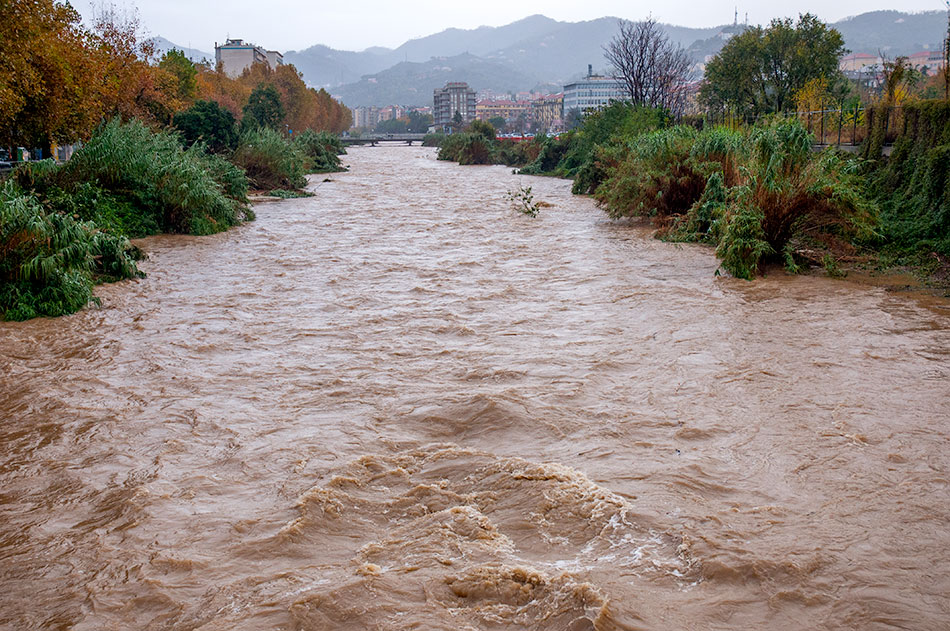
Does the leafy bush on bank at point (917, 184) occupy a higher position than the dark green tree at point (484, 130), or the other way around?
the dark green tree at point (484, 130)

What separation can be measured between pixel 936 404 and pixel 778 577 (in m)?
3.56

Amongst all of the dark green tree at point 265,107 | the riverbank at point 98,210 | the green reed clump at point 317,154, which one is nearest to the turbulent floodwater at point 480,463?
the riverbank at point 98,210

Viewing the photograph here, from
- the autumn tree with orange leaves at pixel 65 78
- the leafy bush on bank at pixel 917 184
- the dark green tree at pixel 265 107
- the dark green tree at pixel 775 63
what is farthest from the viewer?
the dark green tree at pixel 265 107

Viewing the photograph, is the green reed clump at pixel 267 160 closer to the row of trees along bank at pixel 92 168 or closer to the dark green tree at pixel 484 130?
the row of trees along bank at pixel 92 168

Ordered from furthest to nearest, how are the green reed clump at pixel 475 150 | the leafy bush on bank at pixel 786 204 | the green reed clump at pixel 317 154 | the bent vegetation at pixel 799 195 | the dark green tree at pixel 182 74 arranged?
the green reed clump at pixel 475 150, the dark green tree at pixel 182 74, the green reed clump at pixel 317 154, the bent vegetation at pixel 799 195, the leafy bush on bank at pixel 786 204

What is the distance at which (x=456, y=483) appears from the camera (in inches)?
220

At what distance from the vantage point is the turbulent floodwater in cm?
423

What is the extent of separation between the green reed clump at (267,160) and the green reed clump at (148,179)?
967 cm

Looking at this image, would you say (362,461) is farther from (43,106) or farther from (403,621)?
(43,106)

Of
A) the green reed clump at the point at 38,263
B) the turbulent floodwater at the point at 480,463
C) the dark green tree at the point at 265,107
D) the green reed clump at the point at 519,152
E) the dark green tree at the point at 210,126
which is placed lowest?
the turbulent floodwater at the point at 480,463

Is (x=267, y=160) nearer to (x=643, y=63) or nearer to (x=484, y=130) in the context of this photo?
(x=643, y=63)

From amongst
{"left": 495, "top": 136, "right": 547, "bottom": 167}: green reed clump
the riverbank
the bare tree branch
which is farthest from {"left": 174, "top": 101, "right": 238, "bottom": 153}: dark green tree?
{"left": 495, "top": 136, "right": 547, "bottom": 167}: green reed clump

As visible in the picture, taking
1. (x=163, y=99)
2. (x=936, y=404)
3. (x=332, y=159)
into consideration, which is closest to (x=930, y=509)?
(x=936, y=404)

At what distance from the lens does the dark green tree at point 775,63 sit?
135 feet
